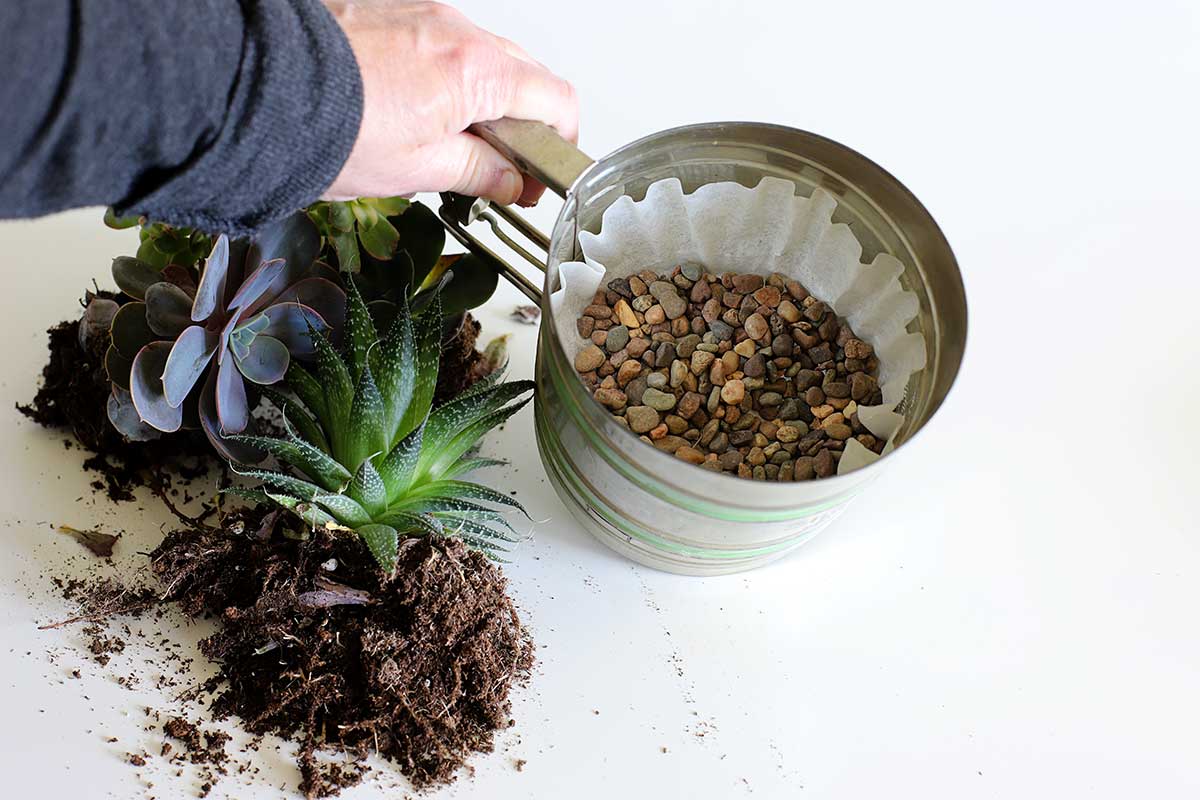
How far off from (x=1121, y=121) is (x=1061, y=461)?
0.51 meters

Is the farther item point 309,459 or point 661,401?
point 661,401

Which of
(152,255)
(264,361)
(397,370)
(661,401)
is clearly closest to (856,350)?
(661,401)

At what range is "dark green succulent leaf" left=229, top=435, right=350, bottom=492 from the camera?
92 centimetres

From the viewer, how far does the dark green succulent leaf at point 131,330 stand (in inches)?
38.2

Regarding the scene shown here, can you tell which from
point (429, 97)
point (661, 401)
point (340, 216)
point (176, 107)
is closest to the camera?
point (176, 107)

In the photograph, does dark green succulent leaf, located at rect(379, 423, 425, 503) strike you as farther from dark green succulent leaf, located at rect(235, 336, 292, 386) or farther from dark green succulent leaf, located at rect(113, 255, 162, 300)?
dark green succulent leaf, located at rect(113, 255, 162, 300)

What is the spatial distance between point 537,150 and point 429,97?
11cm

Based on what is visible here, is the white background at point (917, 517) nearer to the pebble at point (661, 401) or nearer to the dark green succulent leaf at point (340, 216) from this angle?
the pebble at point (661, 401)

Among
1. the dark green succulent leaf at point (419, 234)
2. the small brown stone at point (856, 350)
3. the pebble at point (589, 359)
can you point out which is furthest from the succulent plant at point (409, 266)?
the small brown stone at point (856, 350)

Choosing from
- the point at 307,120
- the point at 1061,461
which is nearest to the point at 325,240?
the point at 307,120

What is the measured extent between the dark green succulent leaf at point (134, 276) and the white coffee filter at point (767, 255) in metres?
0.35

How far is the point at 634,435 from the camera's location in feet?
2.87

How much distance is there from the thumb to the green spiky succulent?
0.10 meters

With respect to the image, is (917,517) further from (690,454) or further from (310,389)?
(310,389)
